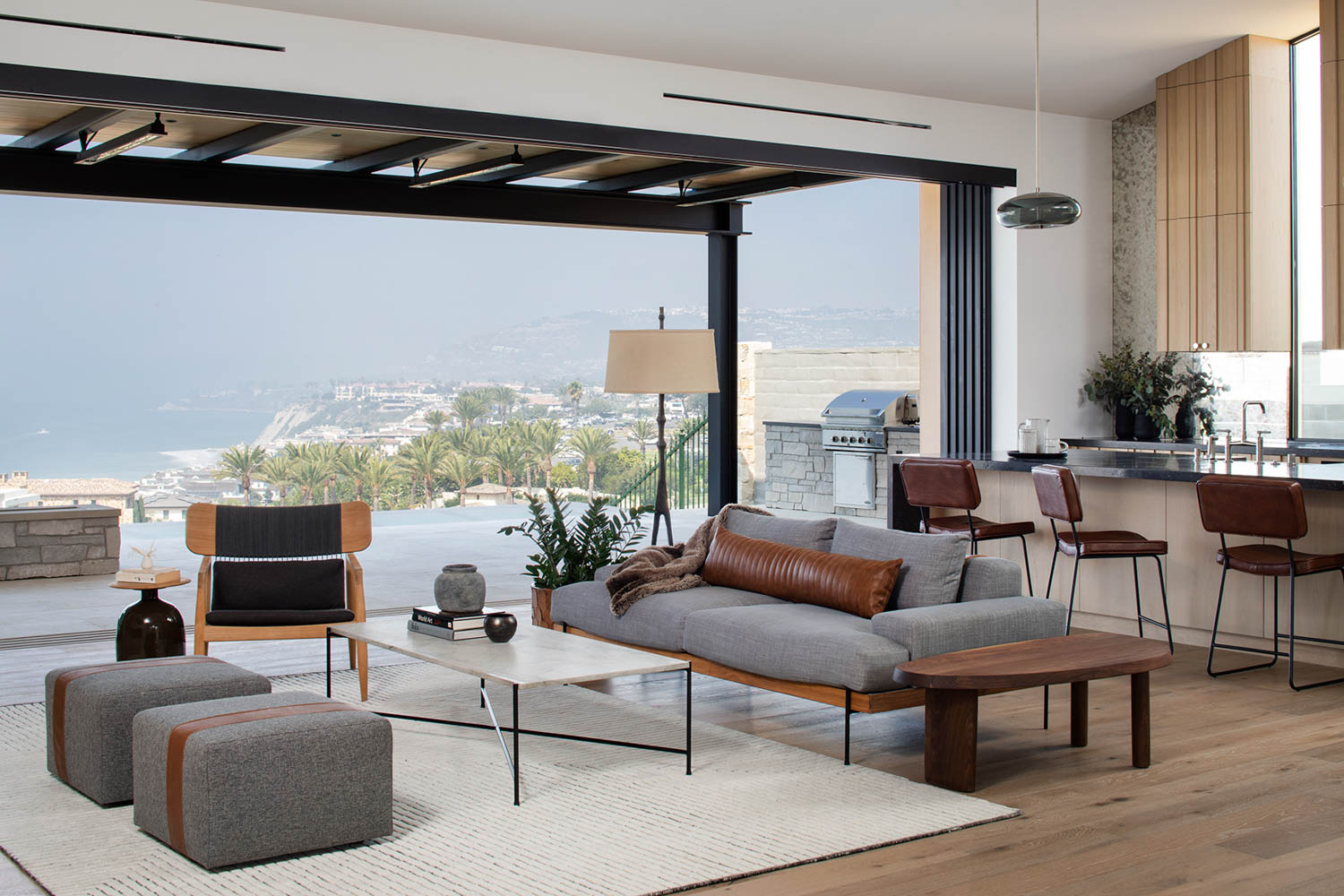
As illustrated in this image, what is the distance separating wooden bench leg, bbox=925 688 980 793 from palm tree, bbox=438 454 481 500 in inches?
442

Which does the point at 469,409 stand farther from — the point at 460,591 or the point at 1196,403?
the point at 460,591

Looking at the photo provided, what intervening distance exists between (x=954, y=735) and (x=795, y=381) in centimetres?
951

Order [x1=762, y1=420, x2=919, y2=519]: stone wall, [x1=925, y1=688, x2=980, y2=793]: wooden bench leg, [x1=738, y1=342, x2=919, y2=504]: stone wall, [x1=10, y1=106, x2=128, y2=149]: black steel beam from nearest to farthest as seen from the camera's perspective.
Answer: [x1=925, y1=688, x2=980, y2=793]: wooden bench leg
[x1=10, y1=106, x2=128, y2=149]: black steel beam
[x1=762, y1=420, x2=919, y2=519]: stone wall
[x1=738, y1=342, x2=919, y2=504]: stone wall

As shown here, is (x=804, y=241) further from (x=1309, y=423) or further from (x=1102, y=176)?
(x=1309, y=423)

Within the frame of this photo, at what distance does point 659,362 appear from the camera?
6309 mm

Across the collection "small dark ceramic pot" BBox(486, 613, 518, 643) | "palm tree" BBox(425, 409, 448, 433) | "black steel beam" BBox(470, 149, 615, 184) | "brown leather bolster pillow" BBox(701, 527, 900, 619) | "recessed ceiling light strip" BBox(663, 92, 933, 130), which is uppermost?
"recessed ceiling light strip" BBox(663, 92, 933, 130)

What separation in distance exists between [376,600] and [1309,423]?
5.87m

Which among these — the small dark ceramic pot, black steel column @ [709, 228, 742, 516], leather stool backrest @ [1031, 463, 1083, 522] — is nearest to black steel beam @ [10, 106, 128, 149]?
the small dark ceramic pot

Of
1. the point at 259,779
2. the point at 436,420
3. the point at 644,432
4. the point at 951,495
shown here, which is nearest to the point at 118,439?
the point at 436,420

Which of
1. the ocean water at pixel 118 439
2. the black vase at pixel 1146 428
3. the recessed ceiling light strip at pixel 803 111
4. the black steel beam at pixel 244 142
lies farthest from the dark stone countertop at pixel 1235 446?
the ocean water at pixel 118 439

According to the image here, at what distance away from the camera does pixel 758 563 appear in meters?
5.10

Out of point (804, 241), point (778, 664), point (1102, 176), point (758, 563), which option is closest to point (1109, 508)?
point (758, 563)

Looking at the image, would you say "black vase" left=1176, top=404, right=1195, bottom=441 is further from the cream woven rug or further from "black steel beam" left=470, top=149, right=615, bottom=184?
the cream woven rug

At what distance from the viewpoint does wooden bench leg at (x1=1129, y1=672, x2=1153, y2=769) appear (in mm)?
3990
